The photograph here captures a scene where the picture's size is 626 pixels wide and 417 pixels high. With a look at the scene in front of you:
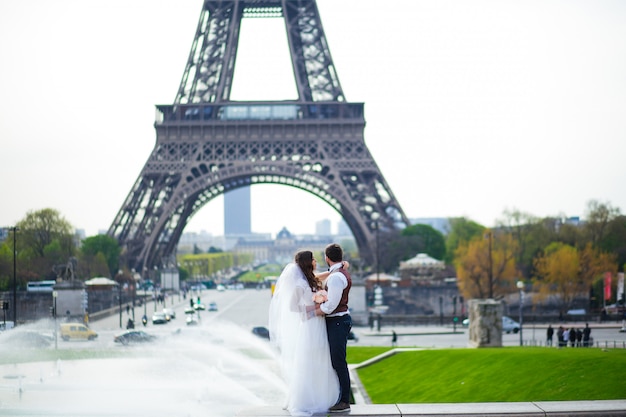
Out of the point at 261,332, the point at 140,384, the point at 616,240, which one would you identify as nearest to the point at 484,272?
the point at 616,240

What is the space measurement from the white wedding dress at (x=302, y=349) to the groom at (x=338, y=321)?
0.09m

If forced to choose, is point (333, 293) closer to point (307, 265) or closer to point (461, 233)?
point (307, 265)

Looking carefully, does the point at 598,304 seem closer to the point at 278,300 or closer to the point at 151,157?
the point at 151,157

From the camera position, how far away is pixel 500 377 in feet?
69.5

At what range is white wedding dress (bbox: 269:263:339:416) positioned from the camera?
36.6 ft

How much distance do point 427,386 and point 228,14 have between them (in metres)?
62.8

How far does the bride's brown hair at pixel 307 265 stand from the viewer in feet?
37.8

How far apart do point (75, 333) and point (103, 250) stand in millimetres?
47367

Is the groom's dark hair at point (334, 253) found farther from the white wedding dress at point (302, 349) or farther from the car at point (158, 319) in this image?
the car at point (158, 319)

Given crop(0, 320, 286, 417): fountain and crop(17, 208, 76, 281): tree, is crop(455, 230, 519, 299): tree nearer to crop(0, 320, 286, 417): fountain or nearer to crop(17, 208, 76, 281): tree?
crop(17, 208, 76, 281): tree

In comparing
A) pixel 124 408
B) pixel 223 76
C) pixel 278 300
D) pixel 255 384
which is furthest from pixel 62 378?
pixel 223 76

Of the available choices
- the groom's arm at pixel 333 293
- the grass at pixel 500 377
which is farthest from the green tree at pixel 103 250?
the groom's arm at pixel 333 293

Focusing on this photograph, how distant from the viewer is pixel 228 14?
268 feet

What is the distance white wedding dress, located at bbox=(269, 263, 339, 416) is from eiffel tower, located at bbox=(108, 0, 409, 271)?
62031mm
